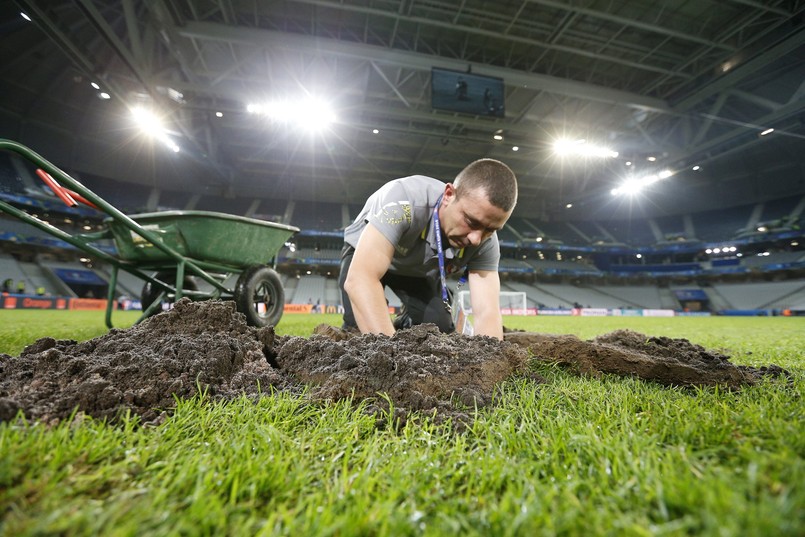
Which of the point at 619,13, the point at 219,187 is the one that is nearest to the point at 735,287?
the point at 619,13

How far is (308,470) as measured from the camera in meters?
0.92

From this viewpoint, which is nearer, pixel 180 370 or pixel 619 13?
pixel 180 370

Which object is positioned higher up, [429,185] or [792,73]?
[792,73]

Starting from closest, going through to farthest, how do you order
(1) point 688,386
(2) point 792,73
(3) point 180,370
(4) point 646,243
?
(3) point 180,370 → (1) point 688,386 → (2) point 792,73 → (4) point 646,243

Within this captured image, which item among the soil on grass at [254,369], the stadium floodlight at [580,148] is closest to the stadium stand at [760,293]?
the stadium floodlight at [580,148]

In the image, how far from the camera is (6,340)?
3.51 meters

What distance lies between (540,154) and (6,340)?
1201 inches

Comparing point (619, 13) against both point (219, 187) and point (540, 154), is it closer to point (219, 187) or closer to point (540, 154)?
point (540, 154)

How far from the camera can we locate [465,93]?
14977 mm

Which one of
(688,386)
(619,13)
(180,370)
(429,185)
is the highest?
(619,13)

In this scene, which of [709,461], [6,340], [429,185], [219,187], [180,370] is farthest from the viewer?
[219,187]

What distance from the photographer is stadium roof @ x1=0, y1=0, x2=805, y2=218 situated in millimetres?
13820

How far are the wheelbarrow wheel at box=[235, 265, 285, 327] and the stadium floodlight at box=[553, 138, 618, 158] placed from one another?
2345cm


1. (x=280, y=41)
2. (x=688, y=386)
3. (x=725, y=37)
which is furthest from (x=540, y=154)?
(x=688, y=386)
